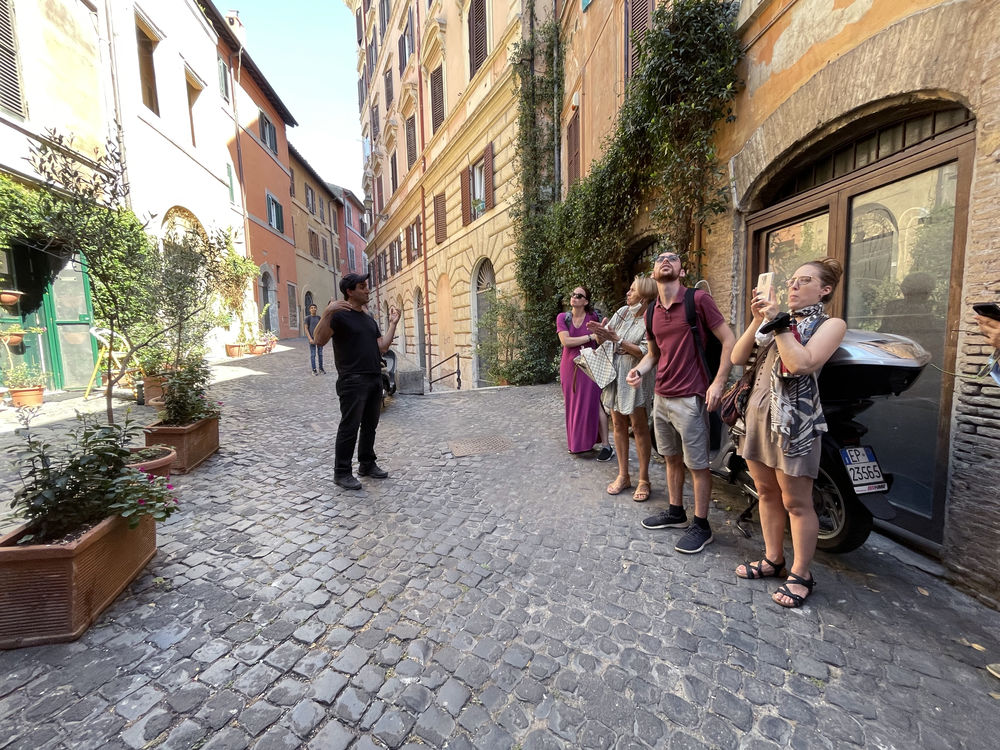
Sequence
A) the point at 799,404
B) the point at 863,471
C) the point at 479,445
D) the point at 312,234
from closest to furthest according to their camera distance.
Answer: the point at 799,404 < the point at 863,471 < the point at 479,445 < the point at 312,234

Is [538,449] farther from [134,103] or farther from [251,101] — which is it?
[251,101]

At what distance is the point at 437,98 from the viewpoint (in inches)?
571

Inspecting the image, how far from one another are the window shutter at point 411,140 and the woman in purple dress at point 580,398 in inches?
621

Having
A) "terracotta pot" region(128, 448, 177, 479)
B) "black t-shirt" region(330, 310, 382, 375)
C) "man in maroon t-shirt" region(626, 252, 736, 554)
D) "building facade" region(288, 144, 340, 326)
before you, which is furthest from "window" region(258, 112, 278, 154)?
"man in maroon t-shirt" region(626, 252, 736, 554)

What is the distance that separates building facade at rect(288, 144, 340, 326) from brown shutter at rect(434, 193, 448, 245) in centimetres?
1231

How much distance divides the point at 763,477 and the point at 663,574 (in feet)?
2.62

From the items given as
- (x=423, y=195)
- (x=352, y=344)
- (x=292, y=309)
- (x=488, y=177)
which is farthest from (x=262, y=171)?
(x=352, y=344)

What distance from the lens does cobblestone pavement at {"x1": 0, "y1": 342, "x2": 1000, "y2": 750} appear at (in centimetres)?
159

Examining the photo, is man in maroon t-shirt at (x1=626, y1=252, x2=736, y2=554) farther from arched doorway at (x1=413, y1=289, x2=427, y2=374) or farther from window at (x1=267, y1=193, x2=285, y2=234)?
window at (x1=267, y1=193, x2=285, y2=234)

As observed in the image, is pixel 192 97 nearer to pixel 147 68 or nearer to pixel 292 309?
pixel 147 68

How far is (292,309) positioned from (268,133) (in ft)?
27.7

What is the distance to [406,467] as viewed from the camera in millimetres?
4465

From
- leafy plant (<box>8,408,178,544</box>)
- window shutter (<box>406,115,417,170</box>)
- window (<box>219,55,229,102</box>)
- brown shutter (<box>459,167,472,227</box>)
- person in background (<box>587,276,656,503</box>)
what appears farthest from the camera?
window shutter (<box>406,115,417,170</box>)

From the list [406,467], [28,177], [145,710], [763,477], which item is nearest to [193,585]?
[145,710]
